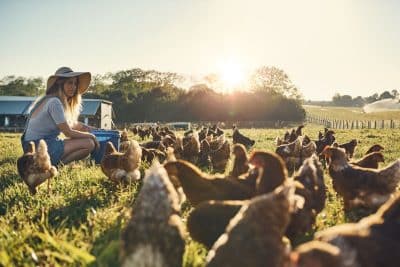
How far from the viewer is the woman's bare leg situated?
26.1 ft

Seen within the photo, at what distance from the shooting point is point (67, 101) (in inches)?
312

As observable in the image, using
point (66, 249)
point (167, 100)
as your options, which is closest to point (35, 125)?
point (66, 249)

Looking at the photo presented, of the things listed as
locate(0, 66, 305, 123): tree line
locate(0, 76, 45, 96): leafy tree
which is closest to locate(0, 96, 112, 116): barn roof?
locate(0, 66, 305, 123): tree line

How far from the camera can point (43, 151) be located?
6180 mm

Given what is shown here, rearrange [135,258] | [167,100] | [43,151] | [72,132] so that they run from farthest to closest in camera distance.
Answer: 1. [167,100]
2. [72,132]
3. [43,151]
4. [135,258]

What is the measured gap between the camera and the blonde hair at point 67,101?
766 cm

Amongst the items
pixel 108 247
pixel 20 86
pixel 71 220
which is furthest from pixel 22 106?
pixel 108 247

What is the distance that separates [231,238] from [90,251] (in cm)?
149

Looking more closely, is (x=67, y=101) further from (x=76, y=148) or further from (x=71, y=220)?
(x=71, y=220)

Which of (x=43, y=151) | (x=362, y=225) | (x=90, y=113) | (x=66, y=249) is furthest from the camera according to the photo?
(x=90, y=113)

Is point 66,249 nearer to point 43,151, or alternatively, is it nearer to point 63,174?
point 43,151

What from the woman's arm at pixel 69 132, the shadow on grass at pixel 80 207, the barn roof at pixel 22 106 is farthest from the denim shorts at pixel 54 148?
the barn roof at pixel 22 106

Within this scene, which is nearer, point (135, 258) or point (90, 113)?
point (135, 258)

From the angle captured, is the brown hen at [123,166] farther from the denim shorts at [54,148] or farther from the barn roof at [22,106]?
the barn roof at [22,106]
